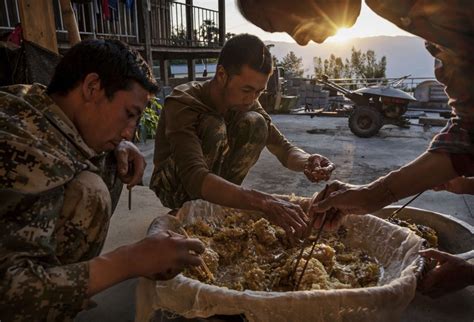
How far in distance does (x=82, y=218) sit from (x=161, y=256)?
1.39 ft

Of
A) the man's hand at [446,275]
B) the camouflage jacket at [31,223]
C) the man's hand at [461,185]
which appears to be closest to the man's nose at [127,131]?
the camouflage jacket at [31,223]

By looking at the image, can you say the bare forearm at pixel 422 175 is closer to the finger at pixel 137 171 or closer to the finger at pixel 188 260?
the finger at pixel 188 260

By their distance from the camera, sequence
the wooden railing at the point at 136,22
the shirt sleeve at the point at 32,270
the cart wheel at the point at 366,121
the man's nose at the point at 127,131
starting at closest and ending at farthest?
the shirt sleeve at the point at 32,270
the man's nose at the point at 127,131
the wooden railing at the point at 136,22
the cart wheel at the point at 366,121

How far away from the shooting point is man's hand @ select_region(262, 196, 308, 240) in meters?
1.91

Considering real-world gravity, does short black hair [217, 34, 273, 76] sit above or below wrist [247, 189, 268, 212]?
above

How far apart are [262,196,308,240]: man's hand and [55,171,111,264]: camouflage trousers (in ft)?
2.67

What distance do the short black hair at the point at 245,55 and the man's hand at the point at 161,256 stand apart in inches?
51.8

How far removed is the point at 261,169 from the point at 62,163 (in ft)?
13.7

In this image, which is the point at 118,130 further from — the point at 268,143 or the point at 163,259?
the point at 268,143

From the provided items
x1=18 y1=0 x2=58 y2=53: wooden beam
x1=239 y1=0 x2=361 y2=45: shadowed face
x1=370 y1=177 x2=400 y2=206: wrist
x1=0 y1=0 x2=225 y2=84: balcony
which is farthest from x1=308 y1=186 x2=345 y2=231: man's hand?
x1=0 y1=0 x2=225 y2=84: balcony

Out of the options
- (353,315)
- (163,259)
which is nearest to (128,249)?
(163,259)

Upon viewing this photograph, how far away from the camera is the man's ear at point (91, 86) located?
1.45m

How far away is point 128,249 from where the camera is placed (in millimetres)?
1284

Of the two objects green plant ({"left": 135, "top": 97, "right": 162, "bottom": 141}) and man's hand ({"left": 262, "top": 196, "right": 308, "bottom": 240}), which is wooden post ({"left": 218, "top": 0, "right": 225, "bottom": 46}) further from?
man's hand ({"left": 262, "top": 196, "right": 308, "bottom": 240})
